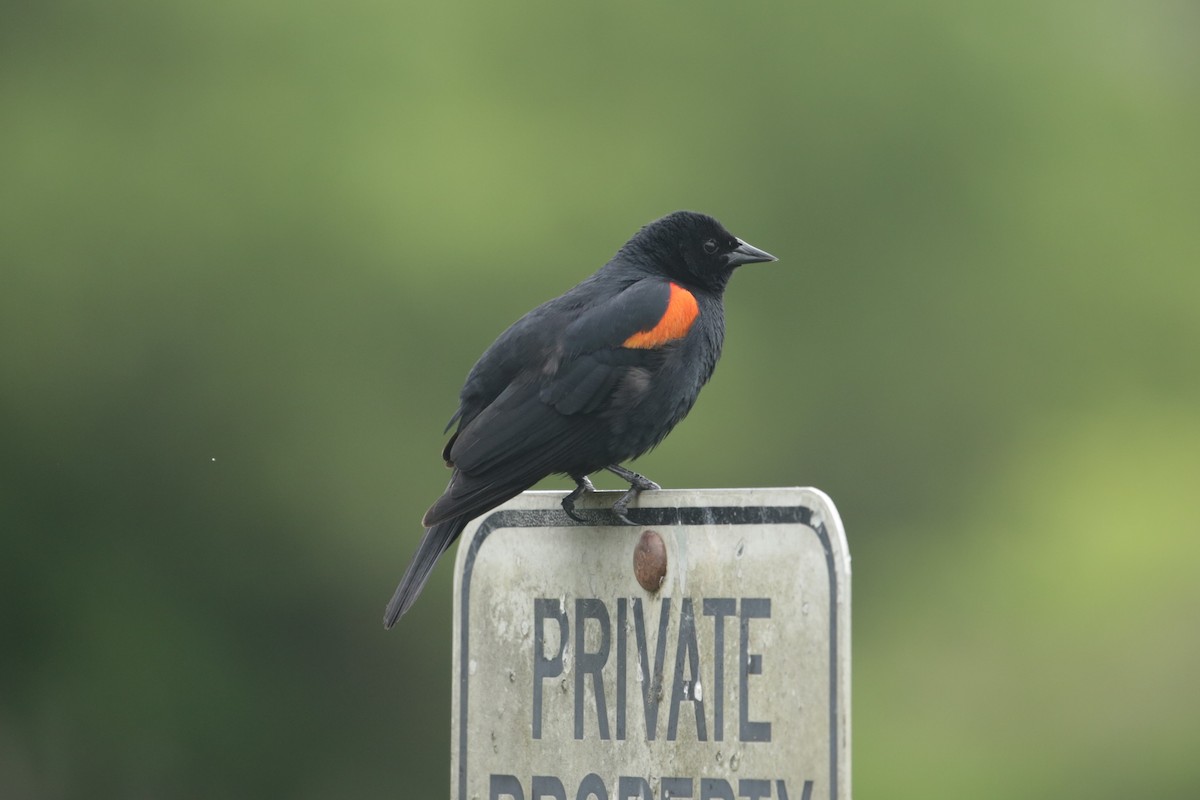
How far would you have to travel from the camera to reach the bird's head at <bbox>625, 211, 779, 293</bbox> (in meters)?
4.19

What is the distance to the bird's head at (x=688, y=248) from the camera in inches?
165

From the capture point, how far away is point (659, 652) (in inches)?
97.5

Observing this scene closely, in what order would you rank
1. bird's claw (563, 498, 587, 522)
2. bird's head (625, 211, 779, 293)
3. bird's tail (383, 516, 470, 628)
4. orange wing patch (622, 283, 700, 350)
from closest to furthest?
bird's claw (563, 498, 587, 522) < bird's tail (383, 516, 470, 628) < orange wing patch (622, 283, 700, 350) < bird's head (625, 211, 779, 293)

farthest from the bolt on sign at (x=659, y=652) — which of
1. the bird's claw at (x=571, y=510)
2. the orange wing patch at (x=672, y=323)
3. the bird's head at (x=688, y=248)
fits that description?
the bird's head at (x=688, y=248)

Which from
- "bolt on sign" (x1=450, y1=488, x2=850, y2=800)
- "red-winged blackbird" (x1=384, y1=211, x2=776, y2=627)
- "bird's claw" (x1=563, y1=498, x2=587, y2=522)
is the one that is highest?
"red-winged blackbird" (x1=384, y1=211, x2=776, y2=627)

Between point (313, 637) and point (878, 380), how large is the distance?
11.9 ft

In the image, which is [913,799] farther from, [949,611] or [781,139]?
[781,139]

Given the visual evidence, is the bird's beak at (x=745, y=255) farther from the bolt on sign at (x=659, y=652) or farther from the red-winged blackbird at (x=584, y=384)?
the bolt on sign at (x=659, y=652)

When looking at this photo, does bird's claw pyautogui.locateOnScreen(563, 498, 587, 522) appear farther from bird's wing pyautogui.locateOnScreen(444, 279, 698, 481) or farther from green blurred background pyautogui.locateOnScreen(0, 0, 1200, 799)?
green blurred background pyautogui.locateOnScreen(0, 0, 1200, 799)

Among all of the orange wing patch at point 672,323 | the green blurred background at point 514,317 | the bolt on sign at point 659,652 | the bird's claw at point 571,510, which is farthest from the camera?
the green blurred background at point 514,317

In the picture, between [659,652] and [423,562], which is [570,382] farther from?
[659,652]

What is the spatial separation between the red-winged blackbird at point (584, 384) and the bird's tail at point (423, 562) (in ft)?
0.09

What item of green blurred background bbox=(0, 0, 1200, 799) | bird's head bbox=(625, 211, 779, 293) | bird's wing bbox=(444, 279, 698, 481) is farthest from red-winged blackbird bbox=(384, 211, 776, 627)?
green blurred background bbox=(0, 0, 1200, 799)

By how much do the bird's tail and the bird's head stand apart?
52.4 inches
